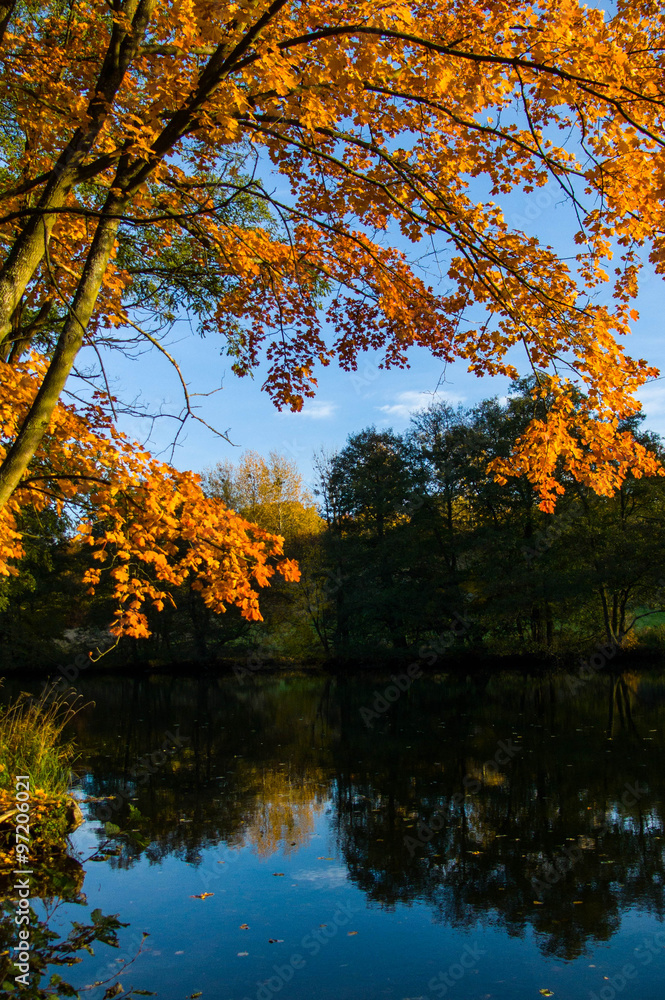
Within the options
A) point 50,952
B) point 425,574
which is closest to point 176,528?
point 50,952

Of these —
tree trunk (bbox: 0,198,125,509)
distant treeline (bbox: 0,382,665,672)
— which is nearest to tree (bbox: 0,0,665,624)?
tree trunk (bbox: 0,198,125,509)

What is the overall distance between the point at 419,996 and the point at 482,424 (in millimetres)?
24896

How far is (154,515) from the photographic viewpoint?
470 centimetres

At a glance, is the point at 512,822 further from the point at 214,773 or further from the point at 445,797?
the point at 214,773

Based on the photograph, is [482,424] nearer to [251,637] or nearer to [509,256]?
[251,637]

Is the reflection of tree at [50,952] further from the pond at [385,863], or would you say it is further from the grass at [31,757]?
the grass at [31,757]

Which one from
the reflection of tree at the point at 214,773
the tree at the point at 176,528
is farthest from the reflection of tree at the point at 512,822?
the tree at the point at 176,528

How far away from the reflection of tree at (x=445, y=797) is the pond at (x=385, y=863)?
28mm

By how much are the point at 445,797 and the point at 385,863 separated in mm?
1999

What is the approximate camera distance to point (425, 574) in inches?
1132

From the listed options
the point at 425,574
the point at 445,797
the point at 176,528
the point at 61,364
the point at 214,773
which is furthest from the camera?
the point at 425,574

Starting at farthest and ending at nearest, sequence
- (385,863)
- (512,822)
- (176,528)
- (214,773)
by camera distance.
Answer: (214,773) < (512,822) < (385,863) < (176,528)

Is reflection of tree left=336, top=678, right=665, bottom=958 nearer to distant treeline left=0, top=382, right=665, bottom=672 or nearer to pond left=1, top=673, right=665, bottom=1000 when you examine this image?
pond left=1, top=673, right=665, bottom=1000

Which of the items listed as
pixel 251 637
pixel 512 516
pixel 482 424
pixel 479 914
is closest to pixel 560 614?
pixel 512 516
